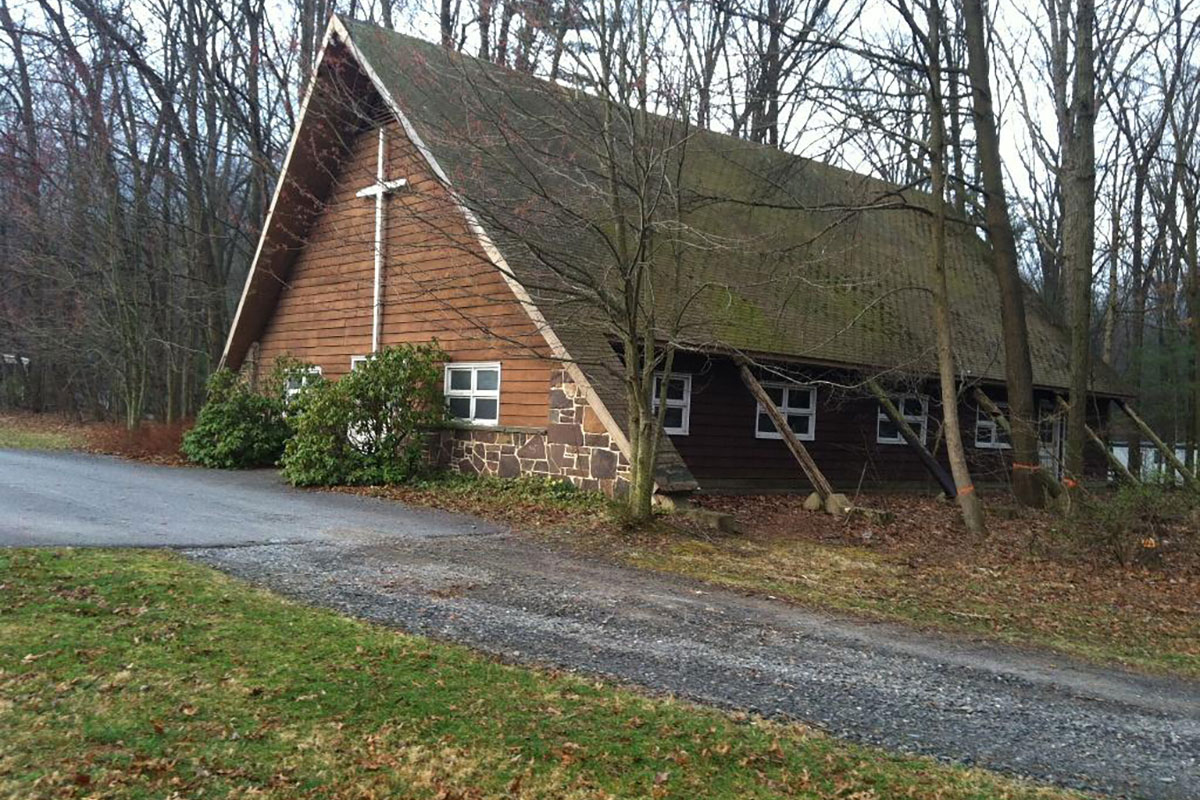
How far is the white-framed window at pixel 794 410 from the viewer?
1873 centimetres

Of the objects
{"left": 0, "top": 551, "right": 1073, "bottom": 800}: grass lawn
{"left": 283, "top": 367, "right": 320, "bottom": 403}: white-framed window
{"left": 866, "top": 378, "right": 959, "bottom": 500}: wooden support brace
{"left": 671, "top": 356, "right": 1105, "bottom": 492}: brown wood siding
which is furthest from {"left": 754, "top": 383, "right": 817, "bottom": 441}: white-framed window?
{"left": 0, "top": 551, "right": 1073, "bottom": 800}: grass lawn

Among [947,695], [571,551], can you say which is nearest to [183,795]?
[947,695]

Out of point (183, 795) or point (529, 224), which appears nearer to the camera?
point (183, 795)

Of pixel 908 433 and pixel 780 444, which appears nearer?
pixel 908 433

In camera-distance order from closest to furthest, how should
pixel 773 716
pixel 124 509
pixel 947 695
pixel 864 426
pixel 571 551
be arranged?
pixel 773 716 → pixel 947 695 → pixel 571 551 → pixel 124 509 → pixel 864 426

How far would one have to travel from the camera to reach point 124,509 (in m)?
11.8

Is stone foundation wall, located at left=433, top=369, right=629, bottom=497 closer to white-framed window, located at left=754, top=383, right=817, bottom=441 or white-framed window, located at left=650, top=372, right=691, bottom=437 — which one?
white-framed window, located at left=650, top=372, right=691, bottom=437

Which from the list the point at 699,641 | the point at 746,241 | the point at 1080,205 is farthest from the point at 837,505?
the point at 699,641

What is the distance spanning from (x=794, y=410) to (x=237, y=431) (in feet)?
34.3

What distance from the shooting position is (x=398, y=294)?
17.3m

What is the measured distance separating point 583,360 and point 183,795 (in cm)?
1008

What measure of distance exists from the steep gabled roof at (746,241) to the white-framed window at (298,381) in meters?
5.46

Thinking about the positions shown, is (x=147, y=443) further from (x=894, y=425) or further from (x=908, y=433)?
(x=894, y=425)

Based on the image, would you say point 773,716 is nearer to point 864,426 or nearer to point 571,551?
point 571,551
